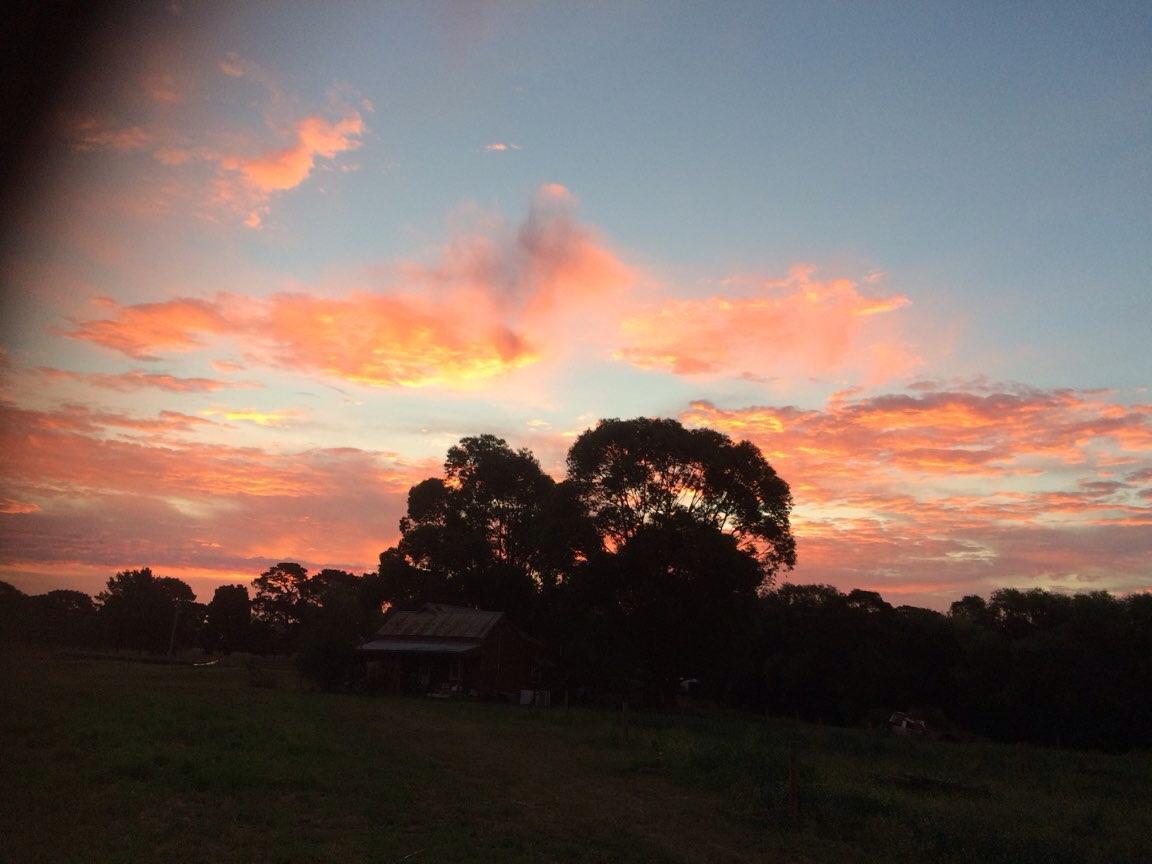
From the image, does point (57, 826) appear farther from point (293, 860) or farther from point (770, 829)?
point (770, 829)

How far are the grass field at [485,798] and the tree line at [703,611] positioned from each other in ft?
58.6

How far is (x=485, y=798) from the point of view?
1438cm

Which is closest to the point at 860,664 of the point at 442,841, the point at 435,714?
the point at 435,714

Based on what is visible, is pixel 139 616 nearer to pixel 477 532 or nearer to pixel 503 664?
pixel 477 532

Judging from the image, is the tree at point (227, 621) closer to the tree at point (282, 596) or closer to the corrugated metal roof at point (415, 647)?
the tree at point (282, 596)

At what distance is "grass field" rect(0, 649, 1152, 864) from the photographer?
10445 mm

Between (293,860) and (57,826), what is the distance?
10.9ft

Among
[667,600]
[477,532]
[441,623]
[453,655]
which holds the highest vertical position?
[477,532]

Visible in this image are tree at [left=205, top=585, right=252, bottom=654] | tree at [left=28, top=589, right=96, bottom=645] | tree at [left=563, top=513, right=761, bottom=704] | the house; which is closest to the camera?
tree at [left=563, top=513, right=761, bottom=704]

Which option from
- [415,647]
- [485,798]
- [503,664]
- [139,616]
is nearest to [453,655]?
[415,647]

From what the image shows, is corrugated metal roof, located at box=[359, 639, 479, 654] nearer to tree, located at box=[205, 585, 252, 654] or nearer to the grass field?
the grass field

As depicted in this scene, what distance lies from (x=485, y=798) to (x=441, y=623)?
3938 cm

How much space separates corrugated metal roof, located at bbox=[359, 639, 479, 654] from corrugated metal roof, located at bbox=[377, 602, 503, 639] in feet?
2.00

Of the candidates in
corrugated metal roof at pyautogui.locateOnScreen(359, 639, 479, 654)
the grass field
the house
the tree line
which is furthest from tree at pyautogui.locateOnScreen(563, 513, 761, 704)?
the grass field
